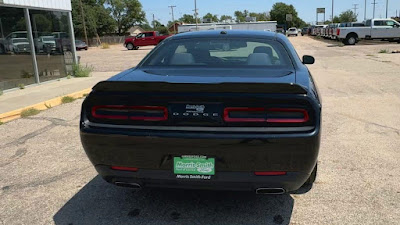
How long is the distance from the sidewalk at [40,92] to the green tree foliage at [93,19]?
6248 cm

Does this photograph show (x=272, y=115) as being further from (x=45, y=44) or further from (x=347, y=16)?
(x=347, y=16)

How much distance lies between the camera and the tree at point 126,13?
94.6 m

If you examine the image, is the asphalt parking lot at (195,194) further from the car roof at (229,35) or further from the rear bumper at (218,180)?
the car roof at (229,35)

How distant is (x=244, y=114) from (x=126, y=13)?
99358 millimetres

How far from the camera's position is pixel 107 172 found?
9.93 ft

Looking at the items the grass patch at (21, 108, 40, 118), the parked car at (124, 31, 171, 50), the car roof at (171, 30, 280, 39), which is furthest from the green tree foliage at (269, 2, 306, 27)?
the car roof at (171, 30, 280, 39)

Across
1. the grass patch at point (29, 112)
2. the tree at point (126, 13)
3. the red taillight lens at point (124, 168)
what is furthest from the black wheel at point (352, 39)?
the tree at point (126, 13)

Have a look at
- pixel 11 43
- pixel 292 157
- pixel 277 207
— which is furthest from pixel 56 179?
pixel 11 43

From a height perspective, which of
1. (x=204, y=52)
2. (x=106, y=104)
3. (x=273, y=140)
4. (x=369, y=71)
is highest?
(x=204, y=52)

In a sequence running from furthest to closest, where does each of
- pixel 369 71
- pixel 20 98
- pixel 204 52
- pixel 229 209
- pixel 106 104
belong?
pixel 369 71 → pixel 20 98 → pixel 204 52 → pixel 229 209 → pixel 106 104

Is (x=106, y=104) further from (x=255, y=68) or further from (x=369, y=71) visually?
(x=369, y=71)

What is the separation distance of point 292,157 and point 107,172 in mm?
1446

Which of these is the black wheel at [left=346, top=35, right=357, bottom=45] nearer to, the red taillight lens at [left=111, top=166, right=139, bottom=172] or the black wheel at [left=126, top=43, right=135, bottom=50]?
the black wheel at [left=126, top=43, right=135, bottom=50]

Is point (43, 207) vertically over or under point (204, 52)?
under
